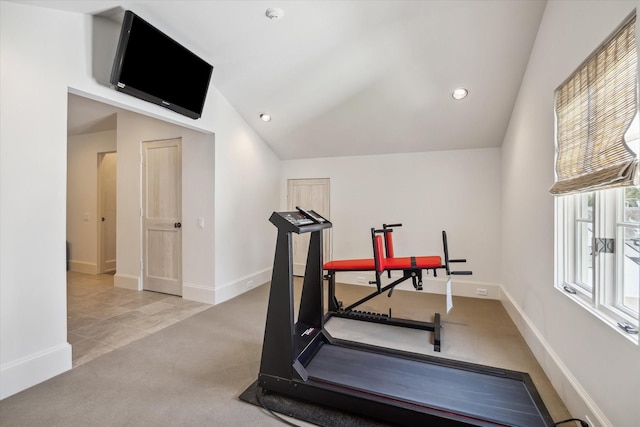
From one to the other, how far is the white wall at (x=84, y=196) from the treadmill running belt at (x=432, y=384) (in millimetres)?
5503

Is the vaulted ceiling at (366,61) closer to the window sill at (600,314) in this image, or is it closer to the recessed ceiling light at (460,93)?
A: the recessed ceiling light at (460,93)

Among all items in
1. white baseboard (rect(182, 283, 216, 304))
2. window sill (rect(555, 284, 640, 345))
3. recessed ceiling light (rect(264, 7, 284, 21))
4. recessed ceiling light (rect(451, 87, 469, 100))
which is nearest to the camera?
window sill (rect(555, 284, 640, 345))

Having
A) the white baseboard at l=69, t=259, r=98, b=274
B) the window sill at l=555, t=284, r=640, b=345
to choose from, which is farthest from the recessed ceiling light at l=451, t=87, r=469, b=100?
the white baseboard at l=69, t=259, r=98, b=274

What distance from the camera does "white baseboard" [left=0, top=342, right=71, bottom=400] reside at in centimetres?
203

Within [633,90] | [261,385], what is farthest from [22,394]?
[633,90]

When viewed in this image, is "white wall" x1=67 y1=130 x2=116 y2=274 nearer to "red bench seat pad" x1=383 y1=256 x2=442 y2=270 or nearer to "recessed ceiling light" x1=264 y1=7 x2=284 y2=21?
"recessed ceiling light" x1=264 y1=7 x2=284 y2=21

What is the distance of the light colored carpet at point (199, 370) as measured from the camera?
1.87 meters

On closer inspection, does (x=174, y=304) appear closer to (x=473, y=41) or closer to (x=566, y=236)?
(x=566, y=236)

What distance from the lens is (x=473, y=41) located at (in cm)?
291

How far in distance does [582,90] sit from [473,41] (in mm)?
1400

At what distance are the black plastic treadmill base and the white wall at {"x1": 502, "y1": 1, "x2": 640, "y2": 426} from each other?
4.03 feet

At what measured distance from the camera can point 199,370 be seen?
7.84 ft

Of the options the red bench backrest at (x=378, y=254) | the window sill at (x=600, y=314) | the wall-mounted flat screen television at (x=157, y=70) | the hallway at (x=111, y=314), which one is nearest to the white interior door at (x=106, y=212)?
the hallway at (x=111, y=314)

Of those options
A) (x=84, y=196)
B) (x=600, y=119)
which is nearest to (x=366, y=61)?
(x=600, y=119)
